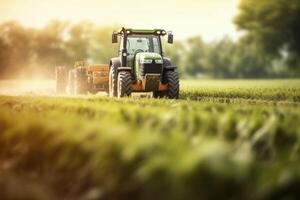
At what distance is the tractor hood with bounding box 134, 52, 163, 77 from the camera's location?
61.7ft

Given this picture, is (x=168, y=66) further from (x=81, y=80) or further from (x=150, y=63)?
(x=81, y=80)

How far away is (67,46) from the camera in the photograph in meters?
99.2

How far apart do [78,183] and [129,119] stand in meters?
1.65

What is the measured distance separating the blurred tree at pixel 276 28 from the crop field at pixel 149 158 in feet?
202

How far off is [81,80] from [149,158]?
19900mm

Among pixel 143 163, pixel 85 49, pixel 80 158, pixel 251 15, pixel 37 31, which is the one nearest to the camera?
pixel 143 163

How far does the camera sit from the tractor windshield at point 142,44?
2016 centimetres

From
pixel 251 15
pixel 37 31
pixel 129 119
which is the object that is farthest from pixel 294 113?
pixel 37 31

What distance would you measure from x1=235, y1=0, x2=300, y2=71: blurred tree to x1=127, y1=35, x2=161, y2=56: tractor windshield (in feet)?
163

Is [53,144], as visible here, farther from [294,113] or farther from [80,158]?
[294,113]

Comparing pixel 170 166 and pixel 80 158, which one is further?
pixel 80 158

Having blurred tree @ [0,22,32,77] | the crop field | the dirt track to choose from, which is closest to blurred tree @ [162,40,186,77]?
blurred tree @ [0,22,32,77]

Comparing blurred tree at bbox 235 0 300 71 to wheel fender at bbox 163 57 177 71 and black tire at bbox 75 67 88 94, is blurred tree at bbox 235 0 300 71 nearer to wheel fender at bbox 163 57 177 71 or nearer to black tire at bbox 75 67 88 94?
black tire at bbox 75 67 88 94

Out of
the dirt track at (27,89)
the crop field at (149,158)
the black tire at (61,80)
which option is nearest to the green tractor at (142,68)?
the dirt track at (27,89)
